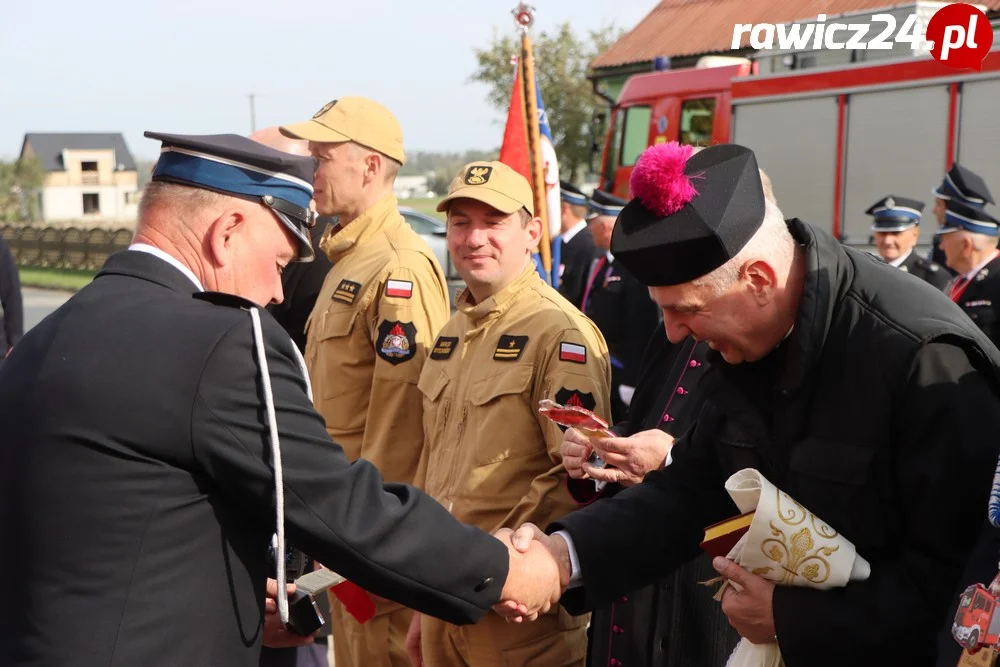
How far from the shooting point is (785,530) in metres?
2.32

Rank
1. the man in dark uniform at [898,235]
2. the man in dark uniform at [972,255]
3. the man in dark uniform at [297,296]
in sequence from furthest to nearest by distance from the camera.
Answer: the man in dark uniform at [898,235], the man in dark uniform at [972,255], the man in dark uniform at [297,296]

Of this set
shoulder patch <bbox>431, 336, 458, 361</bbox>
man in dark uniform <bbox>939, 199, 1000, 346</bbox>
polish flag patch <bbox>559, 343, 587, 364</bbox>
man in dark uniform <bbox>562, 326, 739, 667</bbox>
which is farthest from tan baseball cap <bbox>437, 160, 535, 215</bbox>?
man in dark uniform <bbox>939, 199, 1000, 346</bbox>

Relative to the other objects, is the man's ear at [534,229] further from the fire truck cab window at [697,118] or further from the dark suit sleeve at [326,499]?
the fire truck cab window at [697,118]

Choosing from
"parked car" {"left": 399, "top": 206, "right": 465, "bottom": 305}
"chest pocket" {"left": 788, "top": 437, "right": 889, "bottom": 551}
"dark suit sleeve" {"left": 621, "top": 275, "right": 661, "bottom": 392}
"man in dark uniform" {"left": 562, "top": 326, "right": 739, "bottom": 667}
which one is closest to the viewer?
"chest pocket" {"left": 788, "top": 437, "right": 889, "bottom": 551}

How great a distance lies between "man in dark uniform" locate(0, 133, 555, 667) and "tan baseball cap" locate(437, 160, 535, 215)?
1.50m

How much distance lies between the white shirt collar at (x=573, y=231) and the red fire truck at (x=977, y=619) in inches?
340

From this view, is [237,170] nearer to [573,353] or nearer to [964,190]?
[573,353]

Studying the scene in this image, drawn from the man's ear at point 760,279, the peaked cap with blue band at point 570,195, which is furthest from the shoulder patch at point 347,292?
the peaked cap with blue band at point 570,195

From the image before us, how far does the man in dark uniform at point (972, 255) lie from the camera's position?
7340 millimetres

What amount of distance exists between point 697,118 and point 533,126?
6.44m

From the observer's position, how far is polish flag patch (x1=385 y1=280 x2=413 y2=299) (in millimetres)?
4250

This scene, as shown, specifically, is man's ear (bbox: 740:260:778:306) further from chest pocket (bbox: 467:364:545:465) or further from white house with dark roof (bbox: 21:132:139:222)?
white house with dark roof (bbox: 21:132:139:222)

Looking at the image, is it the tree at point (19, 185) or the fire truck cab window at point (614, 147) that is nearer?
the fire truck cab window at point (614, 147)

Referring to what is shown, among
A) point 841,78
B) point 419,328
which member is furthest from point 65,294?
point 419,328
